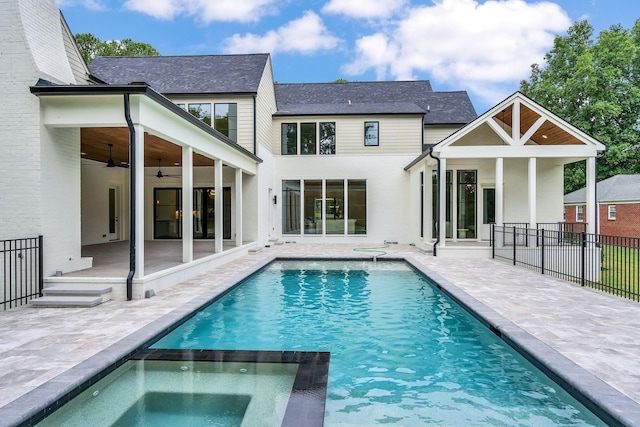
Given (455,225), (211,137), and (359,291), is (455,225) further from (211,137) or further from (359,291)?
(211,137)

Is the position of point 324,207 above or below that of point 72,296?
above

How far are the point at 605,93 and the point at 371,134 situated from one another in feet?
60.6

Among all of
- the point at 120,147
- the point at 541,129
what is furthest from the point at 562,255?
the point at 120,147

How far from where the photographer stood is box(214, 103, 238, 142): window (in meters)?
14.5

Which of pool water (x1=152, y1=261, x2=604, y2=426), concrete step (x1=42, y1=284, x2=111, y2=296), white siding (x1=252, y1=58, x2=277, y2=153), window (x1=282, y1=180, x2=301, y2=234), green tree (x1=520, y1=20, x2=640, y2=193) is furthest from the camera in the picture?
green tree (x1=520, y1=20, x2=640, y2=193)

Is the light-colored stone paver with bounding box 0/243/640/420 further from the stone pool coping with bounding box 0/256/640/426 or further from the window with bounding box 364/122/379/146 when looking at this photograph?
the window with bounding box 364/122/379/146

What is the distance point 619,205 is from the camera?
927 inches

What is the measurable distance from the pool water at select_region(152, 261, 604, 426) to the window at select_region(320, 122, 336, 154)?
31.7 ft

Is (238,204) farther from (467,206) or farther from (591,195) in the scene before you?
(591,195)

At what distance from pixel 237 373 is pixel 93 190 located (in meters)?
11.5

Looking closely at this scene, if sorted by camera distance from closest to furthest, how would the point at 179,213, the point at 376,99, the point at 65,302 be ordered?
the point at 65,302 < the point at 179,213 < the point at 376,99

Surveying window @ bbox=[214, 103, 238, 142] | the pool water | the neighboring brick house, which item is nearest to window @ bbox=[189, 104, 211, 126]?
window @ bbox=[214, 103, 238, 142]

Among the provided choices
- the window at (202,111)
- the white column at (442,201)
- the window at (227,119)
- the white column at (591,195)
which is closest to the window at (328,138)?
the window at (227,119)

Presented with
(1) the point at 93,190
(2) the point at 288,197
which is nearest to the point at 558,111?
(2) the point at 288,197
